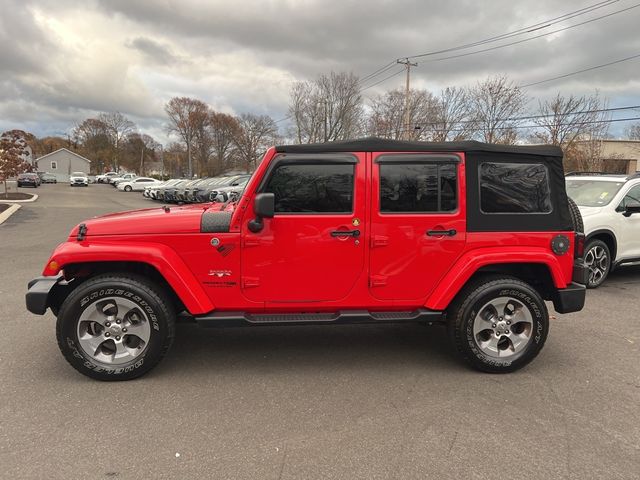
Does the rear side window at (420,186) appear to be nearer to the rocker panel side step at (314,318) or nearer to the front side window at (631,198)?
the rocker panel side step at (314,318)

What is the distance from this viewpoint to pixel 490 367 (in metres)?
3.63

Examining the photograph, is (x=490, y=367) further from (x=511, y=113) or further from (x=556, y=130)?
(x=511, y=113)

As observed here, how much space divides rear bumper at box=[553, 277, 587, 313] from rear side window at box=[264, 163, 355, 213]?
79.8 inches

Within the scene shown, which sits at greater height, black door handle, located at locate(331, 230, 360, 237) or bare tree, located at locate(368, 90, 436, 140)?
bare tree, located at locate(368, 90, 436, 140)

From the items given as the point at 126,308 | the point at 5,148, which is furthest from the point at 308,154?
the point at 5,148

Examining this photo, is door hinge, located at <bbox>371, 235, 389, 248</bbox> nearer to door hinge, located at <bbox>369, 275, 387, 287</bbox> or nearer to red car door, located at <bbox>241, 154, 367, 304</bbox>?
red car door, located at <bbox>241, 154, 367, 304</bbox>

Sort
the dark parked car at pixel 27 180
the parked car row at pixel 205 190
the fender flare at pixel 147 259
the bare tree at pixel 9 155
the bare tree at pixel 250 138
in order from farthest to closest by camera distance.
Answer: the bare tree at pixel 250 138, the dark parked car at pixel 27 180, the bare tree at pixel 9 155, the parked car row at pixel 205 190, the fender flare at pixel 147 259

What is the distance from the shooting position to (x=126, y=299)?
3.36m

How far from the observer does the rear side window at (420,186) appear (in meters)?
3.50

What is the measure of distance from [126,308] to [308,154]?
193 centimetres

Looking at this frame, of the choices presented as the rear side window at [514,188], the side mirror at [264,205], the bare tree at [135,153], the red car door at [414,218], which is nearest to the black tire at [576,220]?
the rear side window at [514,188]

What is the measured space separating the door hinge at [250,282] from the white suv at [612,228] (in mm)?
5476

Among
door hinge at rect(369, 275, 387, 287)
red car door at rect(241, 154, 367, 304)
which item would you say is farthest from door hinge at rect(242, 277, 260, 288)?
door hinge at rect(369, 275, 387, 287)

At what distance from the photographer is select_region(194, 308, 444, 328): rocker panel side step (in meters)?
3.47
